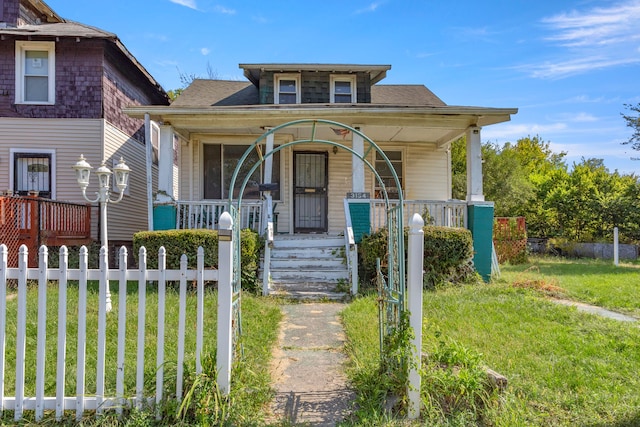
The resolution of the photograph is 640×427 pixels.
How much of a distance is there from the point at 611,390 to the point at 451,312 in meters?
2.53

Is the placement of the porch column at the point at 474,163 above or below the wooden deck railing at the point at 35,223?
above

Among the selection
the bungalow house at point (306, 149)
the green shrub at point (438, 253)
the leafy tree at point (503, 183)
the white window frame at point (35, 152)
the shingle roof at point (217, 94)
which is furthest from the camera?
the leafy tree at point (503, 183)

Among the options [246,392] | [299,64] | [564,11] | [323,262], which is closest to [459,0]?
[564,11]

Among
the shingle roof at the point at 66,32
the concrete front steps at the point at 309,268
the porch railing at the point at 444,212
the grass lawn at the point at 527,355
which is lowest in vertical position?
the grass lawn at the point at 527,355

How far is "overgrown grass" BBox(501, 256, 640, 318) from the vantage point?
6.86 metres

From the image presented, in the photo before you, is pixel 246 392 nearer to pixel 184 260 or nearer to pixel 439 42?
pixel 184 260

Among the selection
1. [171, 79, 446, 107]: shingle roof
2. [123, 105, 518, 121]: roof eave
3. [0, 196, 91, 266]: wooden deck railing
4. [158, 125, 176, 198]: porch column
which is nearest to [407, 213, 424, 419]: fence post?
[123, 105, 518, 121]: roof eave

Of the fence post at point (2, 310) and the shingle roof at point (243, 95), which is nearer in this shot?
the fence post at point (2, 310)

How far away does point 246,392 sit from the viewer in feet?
10.7

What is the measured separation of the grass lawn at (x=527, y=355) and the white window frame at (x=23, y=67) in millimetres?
9915

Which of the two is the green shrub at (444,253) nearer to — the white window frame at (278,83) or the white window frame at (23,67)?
the white window frame at (278,83)

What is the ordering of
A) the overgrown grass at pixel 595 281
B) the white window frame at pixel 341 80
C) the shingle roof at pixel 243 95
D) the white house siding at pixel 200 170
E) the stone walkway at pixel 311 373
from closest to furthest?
the stone walkway at pixel 311 373 → the overgrown grass at pixel 595 281 → the white house siding at pixel 200 170 → the white window frame at pixel 341 80 → the shingle roof at pixel 243 95

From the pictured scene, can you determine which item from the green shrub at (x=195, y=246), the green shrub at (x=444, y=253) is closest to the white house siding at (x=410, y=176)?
the green shrub at (x=444, y=253)

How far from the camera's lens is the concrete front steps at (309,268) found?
756cm
